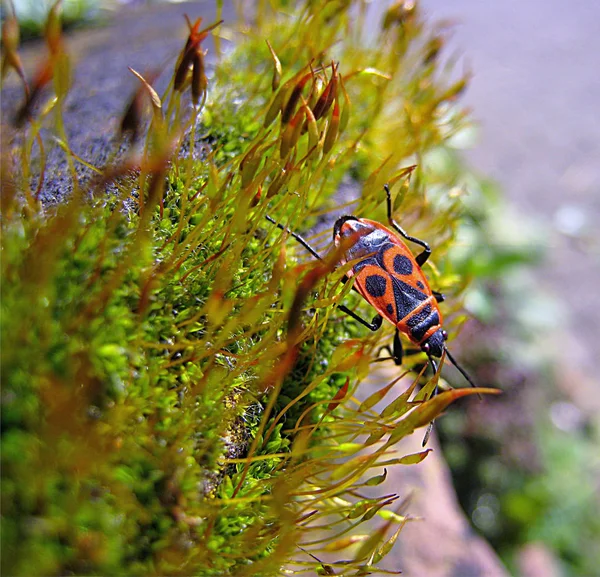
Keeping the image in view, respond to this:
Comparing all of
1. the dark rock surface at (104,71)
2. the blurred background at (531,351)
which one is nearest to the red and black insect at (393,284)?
the dark rock surface at (104,71)

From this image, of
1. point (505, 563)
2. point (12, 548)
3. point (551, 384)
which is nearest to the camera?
point (12, 548)

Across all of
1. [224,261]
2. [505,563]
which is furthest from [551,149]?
[224,261]

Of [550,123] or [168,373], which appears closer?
[168,373]

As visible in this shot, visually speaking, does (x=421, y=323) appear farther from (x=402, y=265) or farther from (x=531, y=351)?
(x=531, y=351)

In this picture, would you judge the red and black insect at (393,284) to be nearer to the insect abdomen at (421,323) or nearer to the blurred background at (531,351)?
the insect abdomen at (421,323)

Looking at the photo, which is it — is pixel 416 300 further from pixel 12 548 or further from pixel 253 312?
pixel 12 548

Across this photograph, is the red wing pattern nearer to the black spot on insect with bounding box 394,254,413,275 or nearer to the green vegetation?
the black spot on insect with bounding box 394,254,413,275

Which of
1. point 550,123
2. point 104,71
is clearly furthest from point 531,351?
point 550,123

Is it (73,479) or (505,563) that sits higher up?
(73,479)
